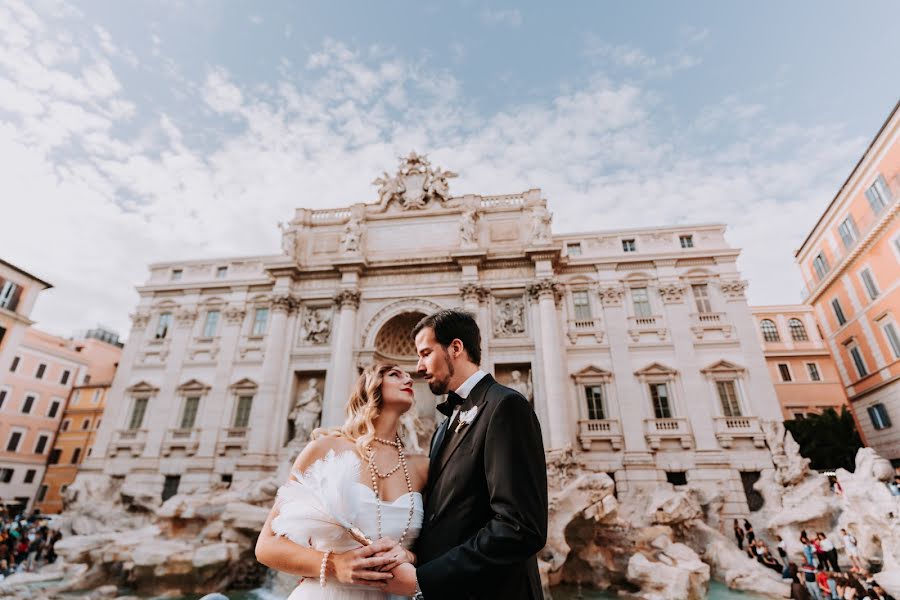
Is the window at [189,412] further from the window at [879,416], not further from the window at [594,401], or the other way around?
the window at [879,416]

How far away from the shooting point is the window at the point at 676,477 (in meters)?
16.5

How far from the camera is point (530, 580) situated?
1.99 m

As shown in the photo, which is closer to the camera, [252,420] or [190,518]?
[190,518]

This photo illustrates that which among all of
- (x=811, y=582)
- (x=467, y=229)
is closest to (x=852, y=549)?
(x=811, y=582)

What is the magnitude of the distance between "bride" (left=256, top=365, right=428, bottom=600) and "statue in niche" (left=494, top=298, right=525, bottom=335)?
647 inches

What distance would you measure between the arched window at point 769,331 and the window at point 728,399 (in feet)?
45.4

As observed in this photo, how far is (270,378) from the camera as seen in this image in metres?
19.0

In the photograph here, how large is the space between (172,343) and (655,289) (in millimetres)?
23540

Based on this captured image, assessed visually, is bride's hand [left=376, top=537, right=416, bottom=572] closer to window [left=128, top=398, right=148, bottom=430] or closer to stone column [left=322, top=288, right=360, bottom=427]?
stone column [left=322, top=288, right=360, bottom=427]

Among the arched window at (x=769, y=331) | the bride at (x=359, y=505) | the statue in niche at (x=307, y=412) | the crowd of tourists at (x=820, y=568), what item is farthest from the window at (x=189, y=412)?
the arched window at (x=769, y=331)

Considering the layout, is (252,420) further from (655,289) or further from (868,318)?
(868,318)

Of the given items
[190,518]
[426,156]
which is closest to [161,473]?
[190,518]

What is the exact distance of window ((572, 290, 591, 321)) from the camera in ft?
64.9

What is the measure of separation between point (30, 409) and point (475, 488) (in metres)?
37.5
